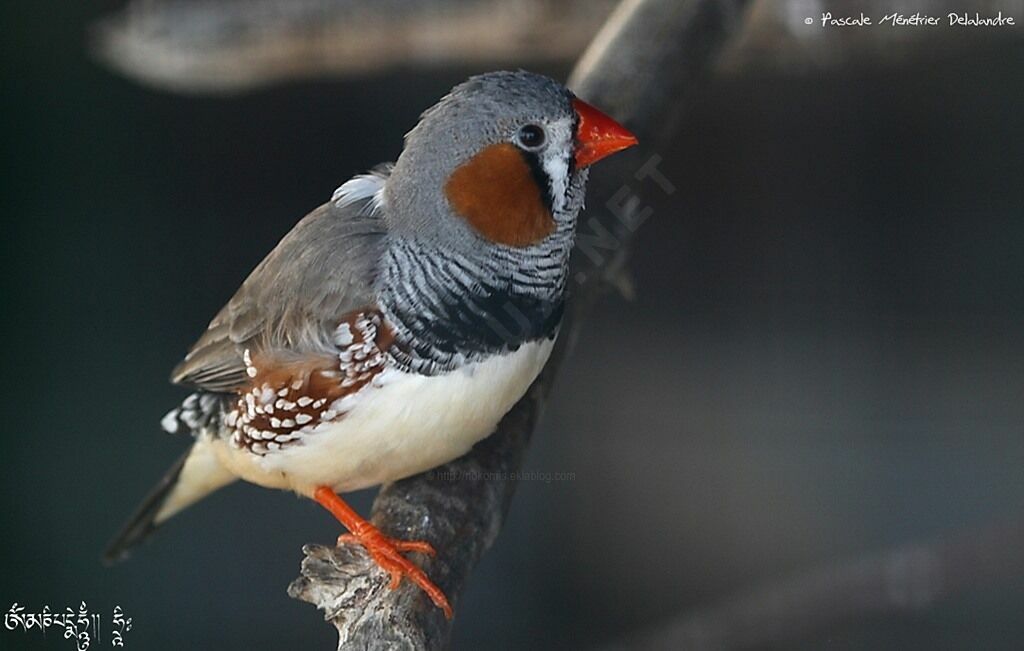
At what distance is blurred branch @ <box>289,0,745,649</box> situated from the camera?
87cm

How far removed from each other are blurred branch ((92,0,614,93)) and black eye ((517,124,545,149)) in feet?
1.81

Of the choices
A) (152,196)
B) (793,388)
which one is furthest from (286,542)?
(793,388)

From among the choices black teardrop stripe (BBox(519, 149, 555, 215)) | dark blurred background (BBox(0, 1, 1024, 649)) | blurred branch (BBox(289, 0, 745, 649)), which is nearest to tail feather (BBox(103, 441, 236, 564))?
dark blurred background (BBox(0, 1, 1024, 649))

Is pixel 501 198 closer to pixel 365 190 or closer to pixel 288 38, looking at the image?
pixel 365 190

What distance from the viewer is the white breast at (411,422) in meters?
0.88

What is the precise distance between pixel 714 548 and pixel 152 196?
36.8 inches

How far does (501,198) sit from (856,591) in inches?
37.4

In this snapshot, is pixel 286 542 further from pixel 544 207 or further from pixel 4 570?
pixel 544 207

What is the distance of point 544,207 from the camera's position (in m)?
0.86

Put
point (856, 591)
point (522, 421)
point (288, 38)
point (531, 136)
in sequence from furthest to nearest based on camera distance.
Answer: point (856, 591) < point (288, 38) < point (522, 421) < point (531, 136)

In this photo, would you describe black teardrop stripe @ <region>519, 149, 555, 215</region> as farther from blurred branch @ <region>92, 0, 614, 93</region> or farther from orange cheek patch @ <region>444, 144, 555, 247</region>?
blurred branch @ <region>92, 0, 614, 93</region>

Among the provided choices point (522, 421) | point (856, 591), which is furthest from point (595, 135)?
point (856, 591)

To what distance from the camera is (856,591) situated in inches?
59.9

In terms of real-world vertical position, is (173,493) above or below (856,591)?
above
